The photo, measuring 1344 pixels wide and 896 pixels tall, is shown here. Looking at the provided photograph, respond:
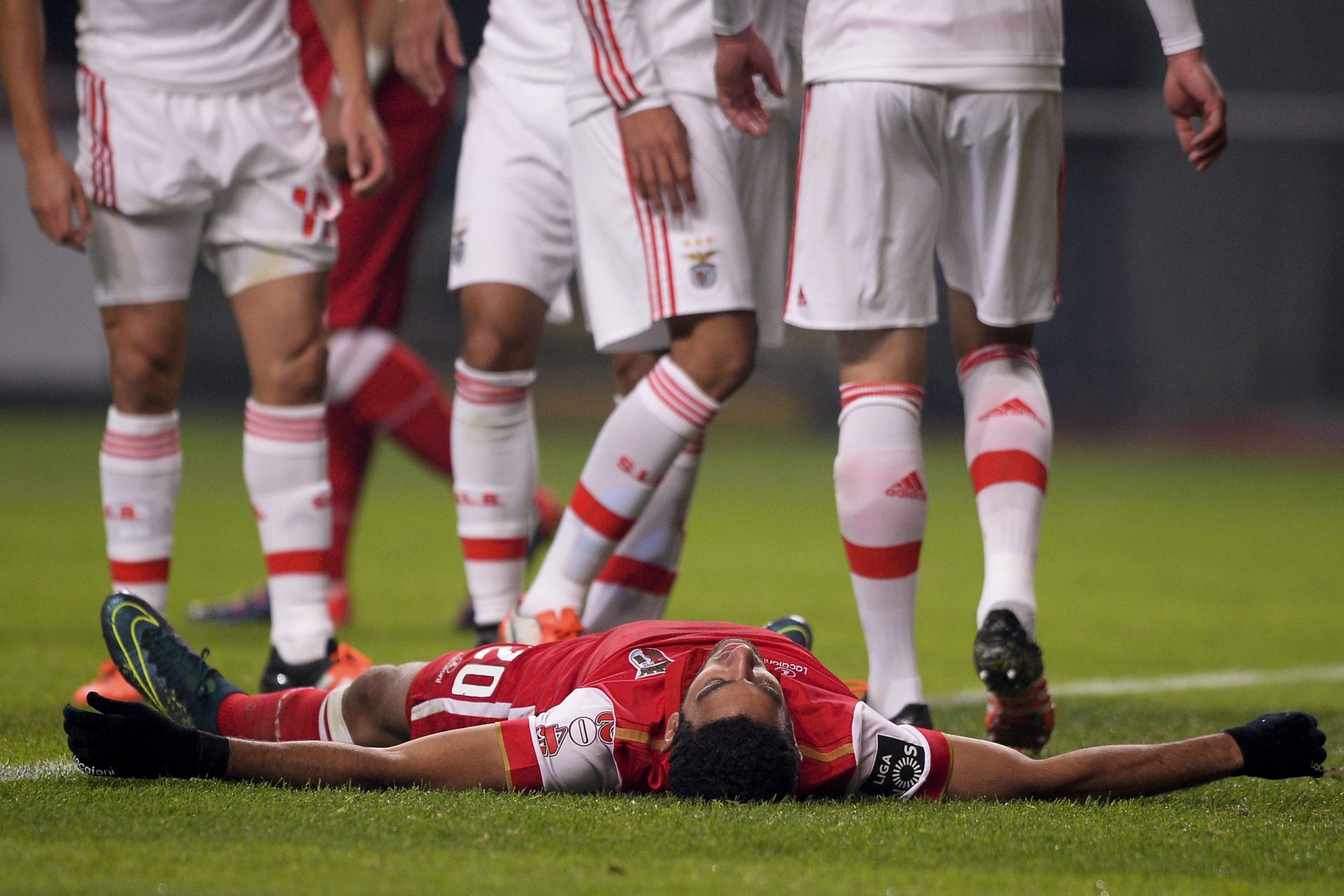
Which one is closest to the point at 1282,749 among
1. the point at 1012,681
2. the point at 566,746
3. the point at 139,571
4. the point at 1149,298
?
the point at 1012,681

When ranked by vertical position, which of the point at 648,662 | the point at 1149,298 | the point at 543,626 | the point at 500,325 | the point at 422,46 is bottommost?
the point at 1149,298

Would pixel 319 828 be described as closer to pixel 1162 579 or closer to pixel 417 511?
pixel 1162 579

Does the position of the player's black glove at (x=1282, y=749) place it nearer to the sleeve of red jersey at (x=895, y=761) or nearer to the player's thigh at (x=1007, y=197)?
the sleeve of red jersey at (x=895, y=761)

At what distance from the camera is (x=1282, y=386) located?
45.2ft

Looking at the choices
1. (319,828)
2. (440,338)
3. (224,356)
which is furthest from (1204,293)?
(319,828)

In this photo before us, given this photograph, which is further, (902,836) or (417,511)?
(417,511)

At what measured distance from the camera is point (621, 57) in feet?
10.6

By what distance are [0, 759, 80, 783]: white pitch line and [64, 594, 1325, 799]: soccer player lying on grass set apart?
0.15 metres

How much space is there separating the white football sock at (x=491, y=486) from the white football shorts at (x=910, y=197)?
37.1 inches

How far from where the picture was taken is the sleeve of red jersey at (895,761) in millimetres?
2480

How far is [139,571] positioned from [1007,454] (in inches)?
68.8

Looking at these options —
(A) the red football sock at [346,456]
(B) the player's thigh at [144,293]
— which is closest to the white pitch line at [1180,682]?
(B) the player's thigh at [144,293]

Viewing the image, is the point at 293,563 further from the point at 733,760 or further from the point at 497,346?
the point at 733,760

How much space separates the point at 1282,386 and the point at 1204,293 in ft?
3.22
